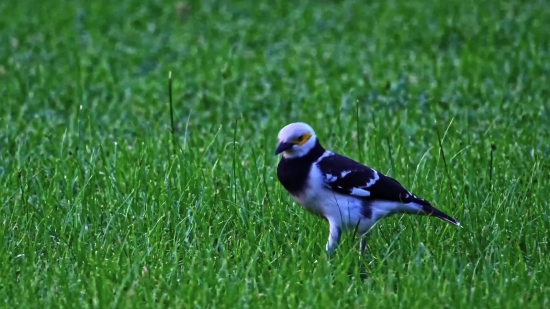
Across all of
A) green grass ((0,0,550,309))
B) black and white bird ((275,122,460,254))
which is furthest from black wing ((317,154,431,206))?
green grass ((0,0,550,309))

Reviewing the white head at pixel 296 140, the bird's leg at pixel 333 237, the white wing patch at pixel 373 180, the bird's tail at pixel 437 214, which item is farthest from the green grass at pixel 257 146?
the white head at pixel 296 140

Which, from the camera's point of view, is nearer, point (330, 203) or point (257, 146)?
point (330, 203)

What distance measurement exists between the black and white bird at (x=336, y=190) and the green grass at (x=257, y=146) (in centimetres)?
17

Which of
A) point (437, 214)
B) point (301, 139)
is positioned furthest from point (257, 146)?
point (437, 214)

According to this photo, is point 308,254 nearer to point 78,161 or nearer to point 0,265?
point 0,265

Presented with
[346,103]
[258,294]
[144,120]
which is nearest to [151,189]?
[258,294]

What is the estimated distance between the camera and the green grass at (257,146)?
452 centimetres

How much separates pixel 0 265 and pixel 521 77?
5.11 meters

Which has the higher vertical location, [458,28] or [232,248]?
[458,28]

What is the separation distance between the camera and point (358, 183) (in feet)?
15.8

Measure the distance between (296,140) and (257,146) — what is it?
1904 millimetres

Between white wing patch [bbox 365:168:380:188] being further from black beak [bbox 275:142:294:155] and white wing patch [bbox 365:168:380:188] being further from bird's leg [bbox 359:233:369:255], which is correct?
black beak [bbox 275:142:294:155]

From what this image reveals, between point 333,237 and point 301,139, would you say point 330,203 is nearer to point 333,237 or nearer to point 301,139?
point 333,237

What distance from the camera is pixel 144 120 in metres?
7.68
